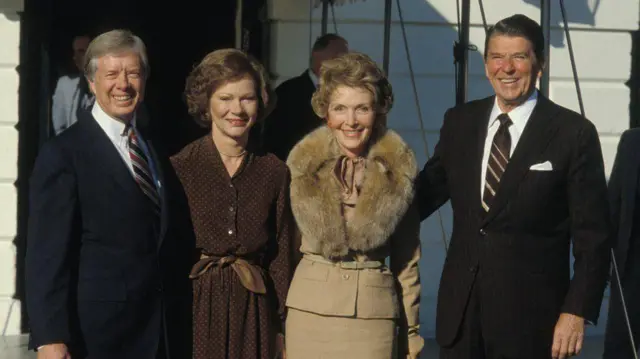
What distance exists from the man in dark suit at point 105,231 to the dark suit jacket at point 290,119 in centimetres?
254

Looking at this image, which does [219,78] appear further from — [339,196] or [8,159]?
[8,159]

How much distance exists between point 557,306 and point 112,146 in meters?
1.65

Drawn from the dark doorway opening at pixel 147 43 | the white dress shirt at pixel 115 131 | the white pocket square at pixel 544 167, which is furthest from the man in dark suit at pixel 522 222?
the dark doorway opening at pixel 147 43

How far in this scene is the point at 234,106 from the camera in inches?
171

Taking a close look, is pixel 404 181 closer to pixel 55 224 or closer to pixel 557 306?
pixel 557 306

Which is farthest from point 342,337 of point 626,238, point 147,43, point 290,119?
point 147,43

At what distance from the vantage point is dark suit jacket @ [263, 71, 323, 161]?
6809 mm

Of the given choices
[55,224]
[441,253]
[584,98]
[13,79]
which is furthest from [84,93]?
[55,224]

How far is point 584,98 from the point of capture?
825 cm

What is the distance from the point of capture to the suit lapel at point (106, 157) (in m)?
4.04

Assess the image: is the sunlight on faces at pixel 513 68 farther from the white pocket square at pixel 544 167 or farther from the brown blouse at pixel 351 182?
the brown blouse at pixel 351 182

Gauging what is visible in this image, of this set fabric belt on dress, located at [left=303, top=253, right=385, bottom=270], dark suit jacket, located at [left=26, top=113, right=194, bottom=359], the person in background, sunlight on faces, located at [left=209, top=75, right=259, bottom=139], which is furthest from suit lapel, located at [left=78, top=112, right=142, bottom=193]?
the person in background

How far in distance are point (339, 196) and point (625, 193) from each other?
2.36 meters

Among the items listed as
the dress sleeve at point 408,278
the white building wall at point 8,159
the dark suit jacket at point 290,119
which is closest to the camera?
the dress sleeve at point 408,278
